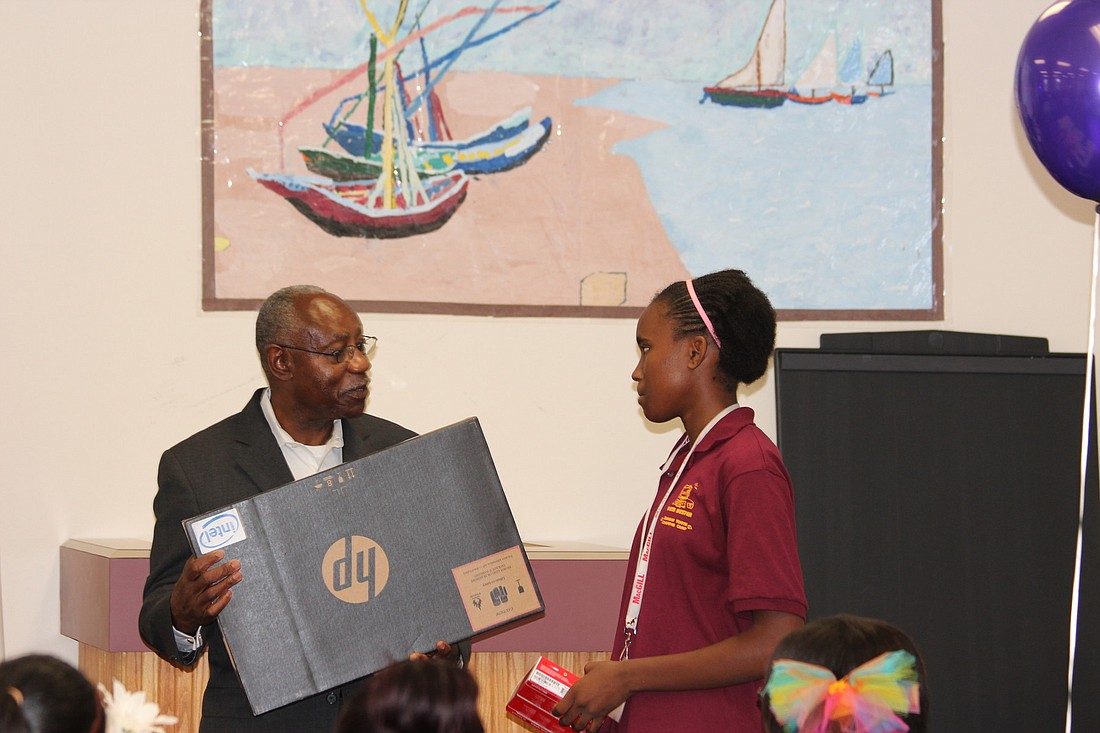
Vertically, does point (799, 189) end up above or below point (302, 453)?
above

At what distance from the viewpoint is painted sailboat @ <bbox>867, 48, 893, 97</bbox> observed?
3.81 m

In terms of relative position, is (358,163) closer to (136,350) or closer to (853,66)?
(136,350)

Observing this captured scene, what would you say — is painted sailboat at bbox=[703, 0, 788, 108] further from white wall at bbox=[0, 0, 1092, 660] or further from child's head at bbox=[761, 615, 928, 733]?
child's head at bbox=[761, 615, 928, 733]

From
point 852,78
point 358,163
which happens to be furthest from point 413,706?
point 852,78

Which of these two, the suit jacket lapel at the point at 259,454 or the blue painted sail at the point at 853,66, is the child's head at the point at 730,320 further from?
the blue painted sail at the point at 853,66

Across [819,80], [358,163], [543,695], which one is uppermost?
[819,80]

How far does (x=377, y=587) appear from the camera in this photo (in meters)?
2.13

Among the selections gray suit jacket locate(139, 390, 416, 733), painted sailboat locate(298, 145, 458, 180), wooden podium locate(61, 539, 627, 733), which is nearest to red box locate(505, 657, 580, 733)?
gray suit jacket locate(139, 390, 416, 733)

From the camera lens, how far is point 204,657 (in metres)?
3.14

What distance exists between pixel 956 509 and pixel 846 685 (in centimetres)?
237

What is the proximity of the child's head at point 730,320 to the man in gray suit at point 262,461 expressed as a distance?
0.68 meters

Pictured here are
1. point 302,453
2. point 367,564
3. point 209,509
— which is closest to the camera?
point 367,564

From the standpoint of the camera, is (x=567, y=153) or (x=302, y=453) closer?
(x=302, y=453)

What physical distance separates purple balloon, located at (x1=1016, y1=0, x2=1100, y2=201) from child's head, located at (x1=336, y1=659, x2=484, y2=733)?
154 cm
